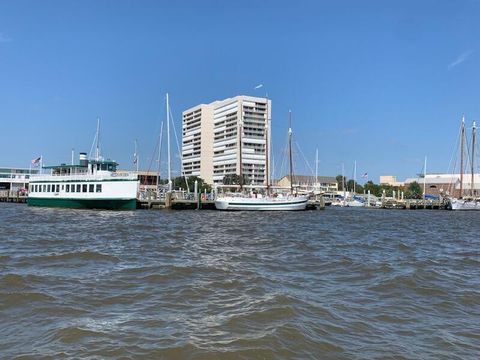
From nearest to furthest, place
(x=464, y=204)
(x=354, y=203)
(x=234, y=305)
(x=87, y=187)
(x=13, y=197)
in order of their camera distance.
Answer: (x=234, y=305), (x=87, y=187), (x=464, y=204), (x=13, y=197), (x=354, y=203)

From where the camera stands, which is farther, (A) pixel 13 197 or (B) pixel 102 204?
(A) pixel 13 197

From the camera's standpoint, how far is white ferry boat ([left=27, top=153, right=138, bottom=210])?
52844 millimetres

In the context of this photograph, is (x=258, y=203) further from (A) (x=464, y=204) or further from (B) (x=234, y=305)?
(B) (x=234, y=305)

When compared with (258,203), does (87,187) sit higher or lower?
higher

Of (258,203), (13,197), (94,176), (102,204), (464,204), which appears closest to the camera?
(102,204)

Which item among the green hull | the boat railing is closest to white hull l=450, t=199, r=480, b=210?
the green hull

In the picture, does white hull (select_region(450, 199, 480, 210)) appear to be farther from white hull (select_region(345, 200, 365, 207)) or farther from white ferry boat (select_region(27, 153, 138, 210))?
white ferry boat (select_region(27, 153, 138, 210))

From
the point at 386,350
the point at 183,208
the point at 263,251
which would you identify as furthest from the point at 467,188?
the point at 386,350

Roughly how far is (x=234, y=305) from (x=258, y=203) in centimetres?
5406

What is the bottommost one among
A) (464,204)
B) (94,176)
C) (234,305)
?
(234,305)

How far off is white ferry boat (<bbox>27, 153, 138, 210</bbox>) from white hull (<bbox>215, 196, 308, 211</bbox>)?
13.3 meters

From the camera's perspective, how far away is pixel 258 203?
63438mm

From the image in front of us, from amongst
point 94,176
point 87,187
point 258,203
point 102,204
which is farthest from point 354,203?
point 94,176

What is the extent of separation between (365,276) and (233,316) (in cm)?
589
